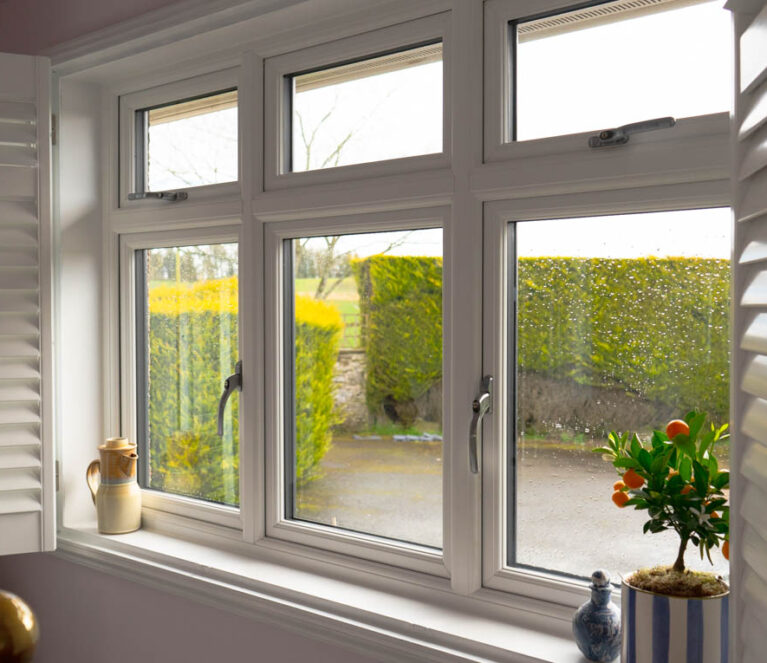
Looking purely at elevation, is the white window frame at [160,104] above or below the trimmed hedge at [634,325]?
above

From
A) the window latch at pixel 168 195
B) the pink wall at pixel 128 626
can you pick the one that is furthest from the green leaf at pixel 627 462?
the window latch at pixel 168 195

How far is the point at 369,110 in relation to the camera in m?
1.79

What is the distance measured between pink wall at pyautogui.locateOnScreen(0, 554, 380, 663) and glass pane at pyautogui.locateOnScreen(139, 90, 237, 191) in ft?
3.61

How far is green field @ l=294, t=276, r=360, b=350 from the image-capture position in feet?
6.00

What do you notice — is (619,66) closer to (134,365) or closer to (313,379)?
(313,379)

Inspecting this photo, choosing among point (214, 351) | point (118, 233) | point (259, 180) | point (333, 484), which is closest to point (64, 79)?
point (118, 233)

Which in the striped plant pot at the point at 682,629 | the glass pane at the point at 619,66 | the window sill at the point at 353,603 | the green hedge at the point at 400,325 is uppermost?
the glass pane at the point at 619,66

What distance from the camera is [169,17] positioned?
6.21ft

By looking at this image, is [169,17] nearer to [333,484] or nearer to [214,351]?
[214,351]

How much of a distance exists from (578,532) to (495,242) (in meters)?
0.58

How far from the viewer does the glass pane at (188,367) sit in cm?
209

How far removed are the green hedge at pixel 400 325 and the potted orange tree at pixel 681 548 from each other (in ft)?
1.99

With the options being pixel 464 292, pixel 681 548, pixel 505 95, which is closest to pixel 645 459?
pixel 681 548

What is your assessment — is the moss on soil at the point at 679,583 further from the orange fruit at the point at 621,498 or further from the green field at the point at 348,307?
the green field at the point at 348,307
